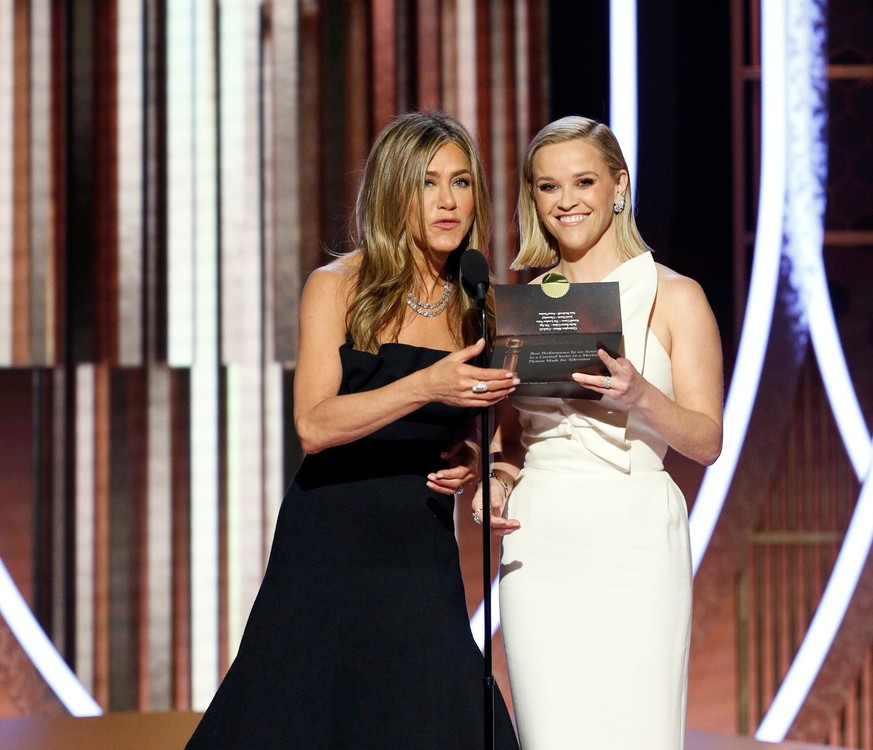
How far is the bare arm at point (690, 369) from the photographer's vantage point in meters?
2.04

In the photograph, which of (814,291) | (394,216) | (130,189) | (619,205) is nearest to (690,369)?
(619,205)

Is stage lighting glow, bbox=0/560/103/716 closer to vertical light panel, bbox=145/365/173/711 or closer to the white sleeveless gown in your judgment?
vertical light panel, bbox=145/365/173/711

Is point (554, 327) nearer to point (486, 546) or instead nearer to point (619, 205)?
point (486, 546)

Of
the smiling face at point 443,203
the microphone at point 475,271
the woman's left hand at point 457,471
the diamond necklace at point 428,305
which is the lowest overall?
the woman's left hand at point 457,471

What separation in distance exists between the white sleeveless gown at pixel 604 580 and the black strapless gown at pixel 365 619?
11 cm

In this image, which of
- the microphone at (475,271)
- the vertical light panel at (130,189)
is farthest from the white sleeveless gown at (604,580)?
the vertical light panel at (130,189)

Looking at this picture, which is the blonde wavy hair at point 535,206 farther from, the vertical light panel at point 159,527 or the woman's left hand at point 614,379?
the vertical light panel at point 159,527

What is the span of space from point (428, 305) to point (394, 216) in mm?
190

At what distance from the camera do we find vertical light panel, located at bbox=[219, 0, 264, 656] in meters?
3.70

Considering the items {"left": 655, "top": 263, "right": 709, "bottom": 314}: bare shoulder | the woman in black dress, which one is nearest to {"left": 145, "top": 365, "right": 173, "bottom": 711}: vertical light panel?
the woman in black dress

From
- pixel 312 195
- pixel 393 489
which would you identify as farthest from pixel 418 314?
pixel 312 195

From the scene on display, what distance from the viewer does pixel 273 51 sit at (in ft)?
12.3

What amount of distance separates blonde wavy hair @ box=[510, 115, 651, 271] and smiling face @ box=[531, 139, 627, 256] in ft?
0.05

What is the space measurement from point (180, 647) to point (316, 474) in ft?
6.16
